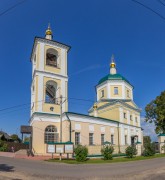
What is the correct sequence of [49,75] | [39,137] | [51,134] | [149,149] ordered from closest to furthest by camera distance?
1. [39,137]
2. [149,149]
3. [51,134]
4. [49,75]

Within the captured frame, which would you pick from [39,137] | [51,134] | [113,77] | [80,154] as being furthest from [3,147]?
[113,77]

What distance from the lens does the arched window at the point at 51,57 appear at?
29781 mm

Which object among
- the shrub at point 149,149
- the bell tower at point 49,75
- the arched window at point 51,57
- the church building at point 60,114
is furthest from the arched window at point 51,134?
the shrub at point 149,149

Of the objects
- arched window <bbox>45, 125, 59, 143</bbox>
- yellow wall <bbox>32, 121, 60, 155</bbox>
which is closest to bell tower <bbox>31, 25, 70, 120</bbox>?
yellow wall <bbox>32, 121, 60, 155</bbox>

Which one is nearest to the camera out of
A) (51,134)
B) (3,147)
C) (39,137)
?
(39,137)

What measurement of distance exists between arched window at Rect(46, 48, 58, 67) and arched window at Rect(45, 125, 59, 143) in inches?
310

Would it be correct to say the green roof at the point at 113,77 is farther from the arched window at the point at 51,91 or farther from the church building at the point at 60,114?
the arched window at the point at 51,91

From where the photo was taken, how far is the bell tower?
27.2 meters

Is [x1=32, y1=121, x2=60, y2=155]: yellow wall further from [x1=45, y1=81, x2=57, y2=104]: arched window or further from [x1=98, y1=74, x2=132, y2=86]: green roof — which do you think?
[x1=98, y1=74, x2=132, y2=86]: green roof

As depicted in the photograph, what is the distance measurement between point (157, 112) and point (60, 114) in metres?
15.5

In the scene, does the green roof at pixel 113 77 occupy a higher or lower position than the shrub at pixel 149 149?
higher

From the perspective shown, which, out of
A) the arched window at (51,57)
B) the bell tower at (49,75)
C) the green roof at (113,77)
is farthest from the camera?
the green roof at (113,77)

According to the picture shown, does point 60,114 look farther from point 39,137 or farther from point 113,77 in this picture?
point 113,77

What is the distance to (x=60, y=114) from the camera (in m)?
27.4
